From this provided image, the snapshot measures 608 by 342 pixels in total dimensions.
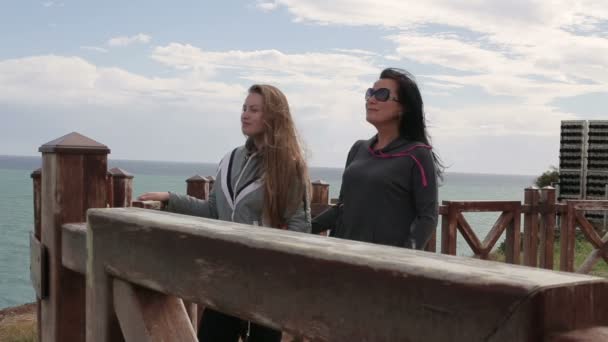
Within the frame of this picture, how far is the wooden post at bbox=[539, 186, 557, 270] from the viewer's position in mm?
8086

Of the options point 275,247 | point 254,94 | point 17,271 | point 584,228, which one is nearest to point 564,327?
point 275,247

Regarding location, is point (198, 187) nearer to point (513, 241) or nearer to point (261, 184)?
point (261, 184)

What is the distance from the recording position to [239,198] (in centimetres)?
317

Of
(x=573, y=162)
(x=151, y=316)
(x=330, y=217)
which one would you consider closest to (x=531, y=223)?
(x=330, y=217)

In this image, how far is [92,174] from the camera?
2559 millimetres

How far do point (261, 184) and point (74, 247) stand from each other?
963mm

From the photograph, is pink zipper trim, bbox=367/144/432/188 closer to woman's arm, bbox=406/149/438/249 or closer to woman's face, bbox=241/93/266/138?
woman's arm, bbox=406/149/438/249

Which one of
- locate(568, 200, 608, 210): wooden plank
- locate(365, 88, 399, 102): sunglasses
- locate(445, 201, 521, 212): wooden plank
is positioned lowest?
locate(568, 200, 608, 210): wooden plank

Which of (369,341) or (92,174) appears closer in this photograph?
(369,341)

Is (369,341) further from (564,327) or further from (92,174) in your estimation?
(92,174)

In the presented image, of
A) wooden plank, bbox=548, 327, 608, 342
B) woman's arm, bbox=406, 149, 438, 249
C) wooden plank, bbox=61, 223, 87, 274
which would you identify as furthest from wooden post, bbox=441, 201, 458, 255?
wooden plank, bbox=548, 327, 608, 342

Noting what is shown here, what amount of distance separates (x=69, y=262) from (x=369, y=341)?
1.54 m

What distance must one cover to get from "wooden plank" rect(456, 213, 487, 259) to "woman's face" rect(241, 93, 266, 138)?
12.8 ft

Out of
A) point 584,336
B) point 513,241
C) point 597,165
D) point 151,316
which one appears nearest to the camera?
point 584,336
